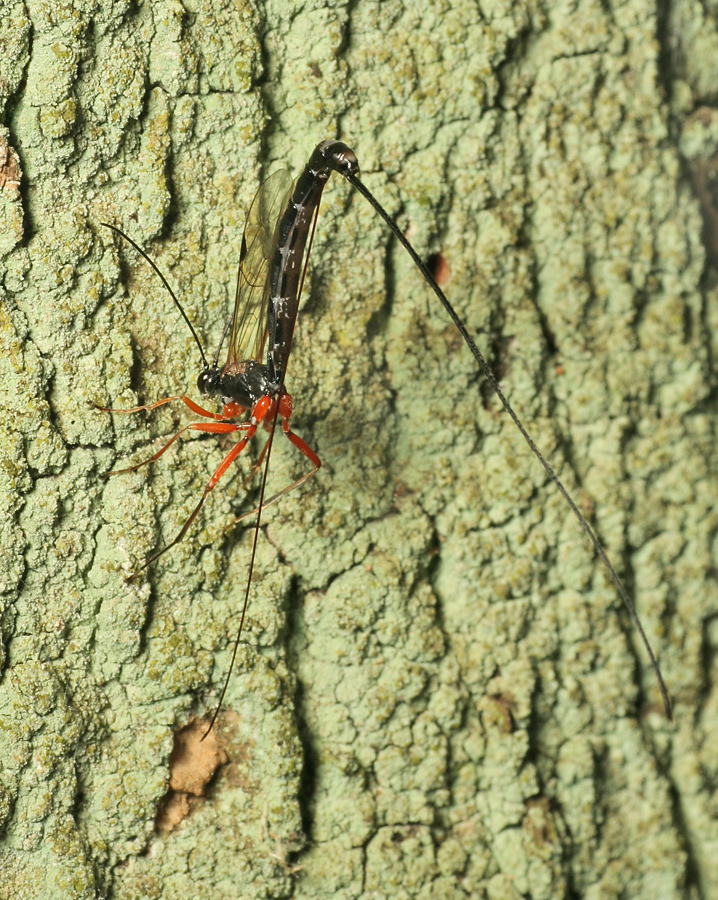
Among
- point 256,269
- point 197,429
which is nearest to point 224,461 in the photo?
point 197,429

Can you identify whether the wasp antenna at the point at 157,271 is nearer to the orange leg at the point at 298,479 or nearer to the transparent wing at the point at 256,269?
the transparent wing at the point at 256,269

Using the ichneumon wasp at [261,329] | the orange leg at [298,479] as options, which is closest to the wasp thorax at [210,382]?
the ichneumon wasp at [261,329]

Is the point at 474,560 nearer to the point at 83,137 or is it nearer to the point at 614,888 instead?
the point at 614,888

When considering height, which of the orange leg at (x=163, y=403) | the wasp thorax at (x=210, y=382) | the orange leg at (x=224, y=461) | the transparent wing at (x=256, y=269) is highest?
the transparent wing at (x=256, y=269)

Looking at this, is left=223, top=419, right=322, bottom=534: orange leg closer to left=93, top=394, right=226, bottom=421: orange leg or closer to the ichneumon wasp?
the ichneumon wasp

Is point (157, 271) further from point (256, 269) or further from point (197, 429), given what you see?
point (197, 429)

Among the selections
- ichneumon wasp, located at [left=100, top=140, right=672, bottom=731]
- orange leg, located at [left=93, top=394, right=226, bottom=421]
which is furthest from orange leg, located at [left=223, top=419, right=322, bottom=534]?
orange leg, located at [left=93, top=394, right=226, bottom=421]
